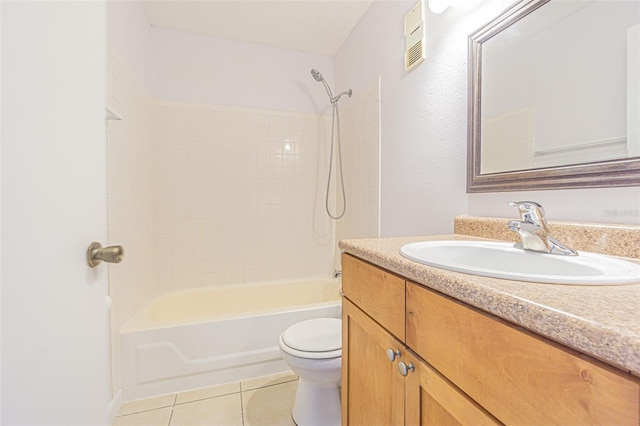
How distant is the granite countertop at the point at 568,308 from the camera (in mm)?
269

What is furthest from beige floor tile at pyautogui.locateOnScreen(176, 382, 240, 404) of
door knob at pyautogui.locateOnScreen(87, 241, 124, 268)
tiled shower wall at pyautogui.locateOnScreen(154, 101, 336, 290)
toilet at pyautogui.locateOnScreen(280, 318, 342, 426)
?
door knob at pyautogui.locateOnScreen(87, 241, 124, 268)

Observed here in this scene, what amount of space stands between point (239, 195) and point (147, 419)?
1.48m

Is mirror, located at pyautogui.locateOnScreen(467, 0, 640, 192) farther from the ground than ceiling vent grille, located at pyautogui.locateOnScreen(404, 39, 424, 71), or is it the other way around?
ceiling vent grille, located at pyautogui.locateOnScreen(404, 39, 424, 71)

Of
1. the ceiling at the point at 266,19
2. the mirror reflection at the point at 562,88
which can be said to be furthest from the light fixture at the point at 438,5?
the ceiling at the point at 266,19

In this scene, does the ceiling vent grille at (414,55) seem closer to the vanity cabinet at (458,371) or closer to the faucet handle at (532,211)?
the faucet handle at (532,211)

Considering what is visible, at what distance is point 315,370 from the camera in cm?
116

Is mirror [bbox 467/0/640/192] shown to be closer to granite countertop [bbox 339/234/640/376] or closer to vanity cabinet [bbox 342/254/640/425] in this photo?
granite countertop [bbox 339/234/640/376]

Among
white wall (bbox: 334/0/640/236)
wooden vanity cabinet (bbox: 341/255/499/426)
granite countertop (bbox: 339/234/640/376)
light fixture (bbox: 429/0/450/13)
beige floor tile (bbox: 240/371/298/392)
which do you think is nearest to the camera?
granite countertop (bbox: 339/234/640/376)

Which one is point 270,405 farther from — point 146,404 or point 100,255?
point 100,255

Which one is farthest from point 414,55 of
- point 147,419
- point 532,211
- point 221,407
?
point 147,419

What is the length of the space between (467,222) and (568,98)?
466mm

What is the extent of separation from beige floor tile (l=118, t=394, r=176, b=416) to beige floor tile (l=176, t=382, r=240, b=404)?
0.15ft

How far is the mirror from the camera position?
25.9 inches

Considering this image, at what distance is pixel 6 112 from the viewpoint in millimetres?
384
